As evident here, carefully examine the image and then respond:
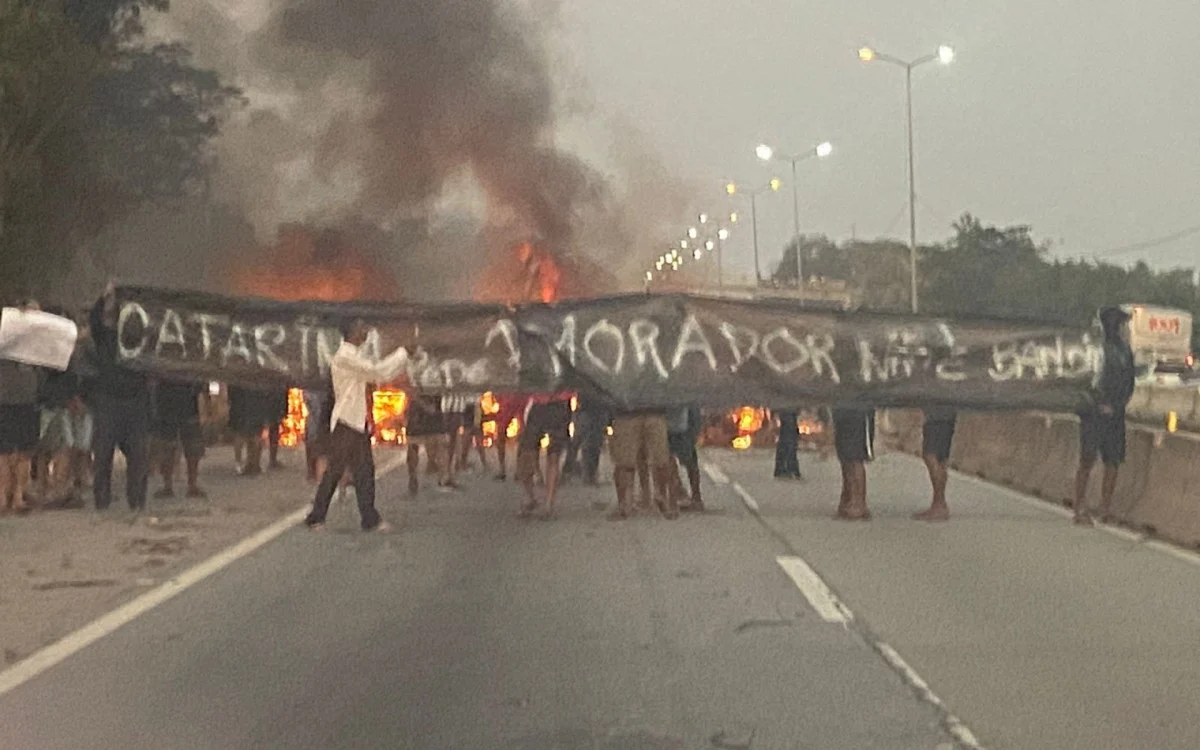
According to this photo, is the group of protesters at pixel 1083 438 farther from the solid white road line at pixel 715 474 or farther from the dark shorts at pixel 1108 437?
the solid white road line at pixel 715 474

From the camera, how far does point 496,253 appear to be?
40469mm

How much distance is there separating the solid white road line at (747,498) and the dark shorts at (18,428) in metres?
6.67

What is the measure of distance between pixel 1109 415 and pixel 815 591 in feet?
15.7

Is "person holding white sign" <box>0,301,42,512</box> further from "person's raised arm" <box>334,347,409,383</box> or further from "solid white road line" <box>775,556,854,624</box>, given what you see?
"solid white road line" <box>775,556,854,624</box>

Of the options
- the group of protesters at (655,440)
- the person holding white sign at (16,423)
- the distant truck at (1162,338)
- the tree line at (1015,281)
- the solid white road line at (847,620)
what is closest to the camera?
the solid white road line at (847,620)

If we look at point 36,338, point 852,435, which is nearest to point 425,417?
point 36,338

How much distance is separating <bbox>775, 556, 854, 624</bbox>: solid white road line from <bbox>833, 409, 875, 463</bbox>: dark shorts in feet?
9.31

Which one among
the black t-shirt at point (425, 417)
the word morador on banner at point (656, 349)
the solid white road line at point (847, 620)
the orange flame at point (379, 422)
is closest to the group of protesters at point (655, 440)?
the black t-shirt at point (425, 417)

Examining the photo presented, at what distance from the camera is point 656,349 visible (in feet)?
49.6

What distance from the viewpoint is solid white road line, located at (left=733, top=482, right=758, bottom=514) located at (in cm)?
1636

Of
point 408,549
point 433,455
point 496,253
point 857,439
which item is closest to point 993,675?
point 408,549


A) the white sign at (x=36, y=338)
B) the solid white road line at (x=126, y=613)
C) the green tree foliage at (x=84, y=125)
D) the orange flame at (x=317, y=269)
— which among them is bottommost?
the solid white road line at (x=126, y=613)

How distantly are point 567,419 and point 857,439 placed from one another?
8.64 feet

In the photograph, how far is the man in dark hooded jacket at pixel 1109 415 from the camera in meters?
14.2
